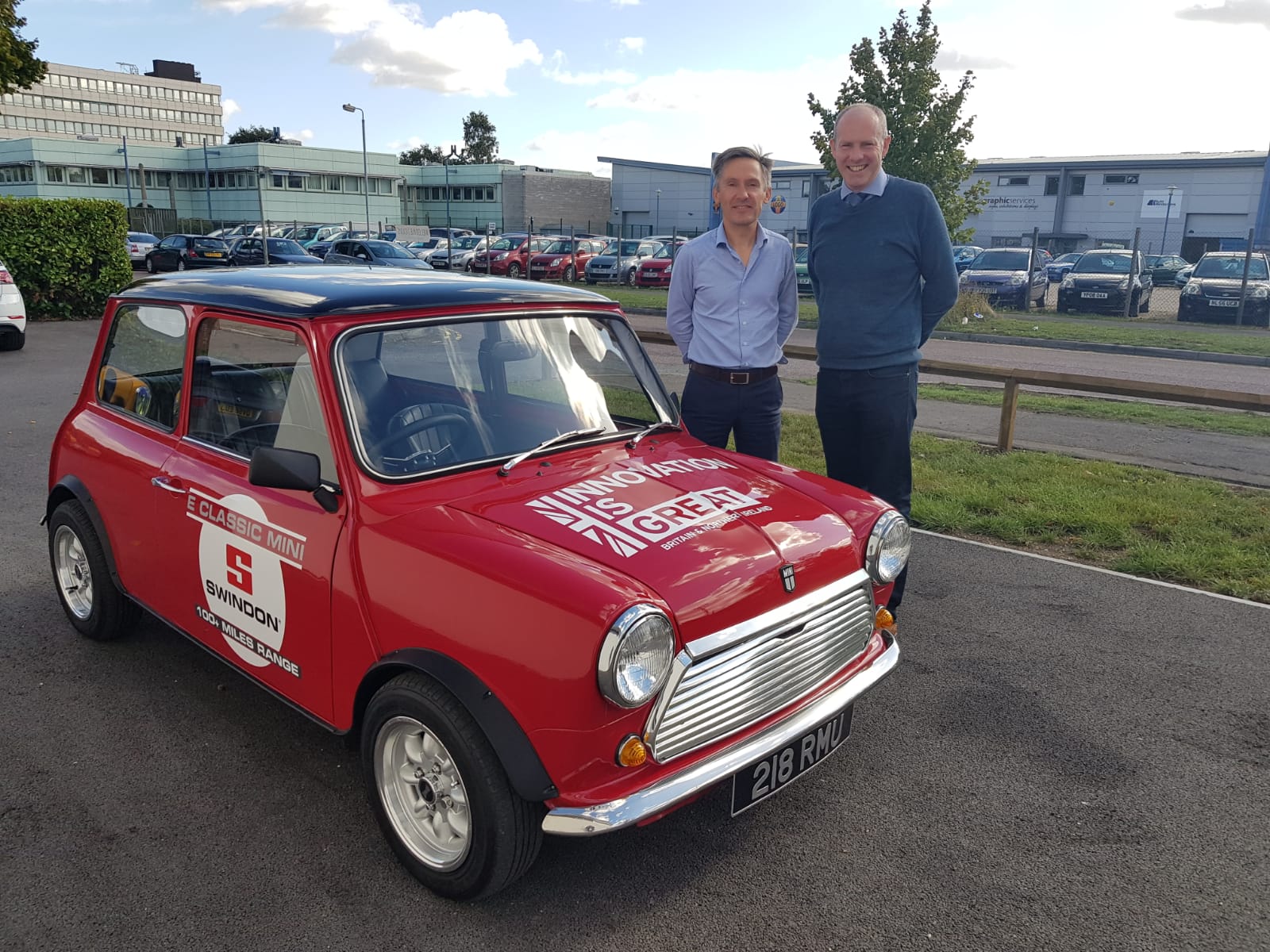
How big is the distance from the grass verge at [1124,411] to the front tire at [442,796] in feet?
30.0

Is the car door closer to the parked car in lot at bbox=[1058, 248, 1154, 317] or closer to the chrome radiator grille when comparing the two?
the chrome radiator grille

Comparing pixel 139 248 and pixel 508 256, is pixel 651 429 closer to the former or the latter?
pixel 508 256

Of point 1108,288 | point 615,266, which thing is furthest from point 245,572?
point 615,266

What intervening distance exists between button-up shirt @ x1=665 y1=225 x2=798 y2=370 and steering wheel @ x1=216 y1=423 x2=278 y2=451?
1999 mm

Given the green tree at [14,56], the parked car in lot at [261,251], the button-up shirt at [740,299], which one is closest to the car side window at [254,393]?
the button-up shirt at [740,299]

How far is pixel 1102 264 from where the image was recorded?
971 inches

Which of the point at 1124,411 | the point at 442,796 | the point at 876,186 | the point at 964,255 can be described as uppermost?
the point at 876,186

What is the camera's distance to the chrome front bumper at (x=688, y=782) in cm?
247

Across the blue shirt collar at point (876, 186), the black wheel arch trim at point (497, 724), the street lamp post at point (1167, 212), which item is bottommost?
the black wheel arch trim at point (497, 724)

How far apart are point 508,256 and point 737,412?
30.9 m

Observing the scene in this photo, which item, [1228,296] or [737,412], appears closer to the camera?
[737,412]

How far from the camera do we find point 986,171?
55188 mm

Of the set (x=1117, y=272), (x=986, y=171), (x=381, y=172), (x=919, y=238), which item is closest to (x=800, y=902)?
(x=919, y=238)

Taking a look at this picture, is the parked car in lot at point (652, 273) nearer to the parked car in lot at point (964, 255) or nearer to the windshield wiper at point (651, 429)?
the parked car in lot at point (964, 255)
